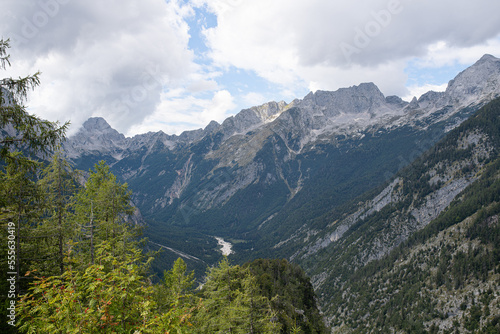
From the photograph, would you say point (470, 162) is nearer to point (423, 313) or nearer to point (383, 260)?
point (383, 260)

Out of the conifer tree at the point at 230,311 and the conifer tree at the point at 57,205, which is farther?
the conifer tree at the point at 230,311

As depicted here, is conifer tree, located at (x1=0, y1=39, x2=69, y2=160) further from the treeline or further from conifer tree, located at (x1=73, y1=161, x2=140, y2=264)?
conifer tree, located at (x1=73, y1=161, x2=140, y2=264)

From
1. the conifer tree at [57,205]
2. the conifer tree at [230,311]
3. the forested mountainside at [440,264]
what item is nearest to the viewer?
the conifer tree at [57,205]

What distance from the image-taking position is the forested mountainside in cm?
10275

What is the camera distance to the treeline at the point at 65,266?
8016mm

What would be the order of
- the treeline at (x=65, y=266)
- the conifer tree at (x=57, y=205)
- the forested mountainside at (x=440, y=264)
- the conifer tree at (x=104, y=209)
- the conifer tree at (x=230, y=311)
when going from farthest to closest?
the forested mountainside at (x=440, y=264), the conifer tree at (x=104, y=209), the conifer tree at (x=230, y=311), the conifer tree at (x=57, y=205), the treeline at (x=65, y=266)

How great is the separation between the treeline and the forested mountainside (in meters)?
116

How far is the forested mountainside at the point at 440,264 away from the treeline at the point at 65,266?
379 feet

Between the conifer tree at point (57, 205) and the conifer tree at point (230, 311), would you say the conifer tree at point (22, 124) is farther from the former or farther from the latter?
the conifer tree at point (230, 311)

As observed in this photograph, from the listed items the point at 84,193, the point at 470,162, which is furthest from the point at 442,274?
the point at 84,193

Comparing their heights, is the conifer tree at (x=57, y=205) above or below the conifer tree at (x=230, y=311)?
above

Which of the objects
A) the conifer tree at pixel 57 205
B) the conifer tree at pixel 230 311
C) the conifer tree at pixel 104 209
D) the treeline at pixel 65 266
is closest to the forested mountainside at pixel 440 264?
the conifer tree at pixel 230 311

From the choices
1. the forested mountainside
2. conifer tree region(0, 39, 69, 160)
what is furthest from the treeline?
the forested mountainside

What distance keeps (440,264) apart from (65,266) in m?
159
